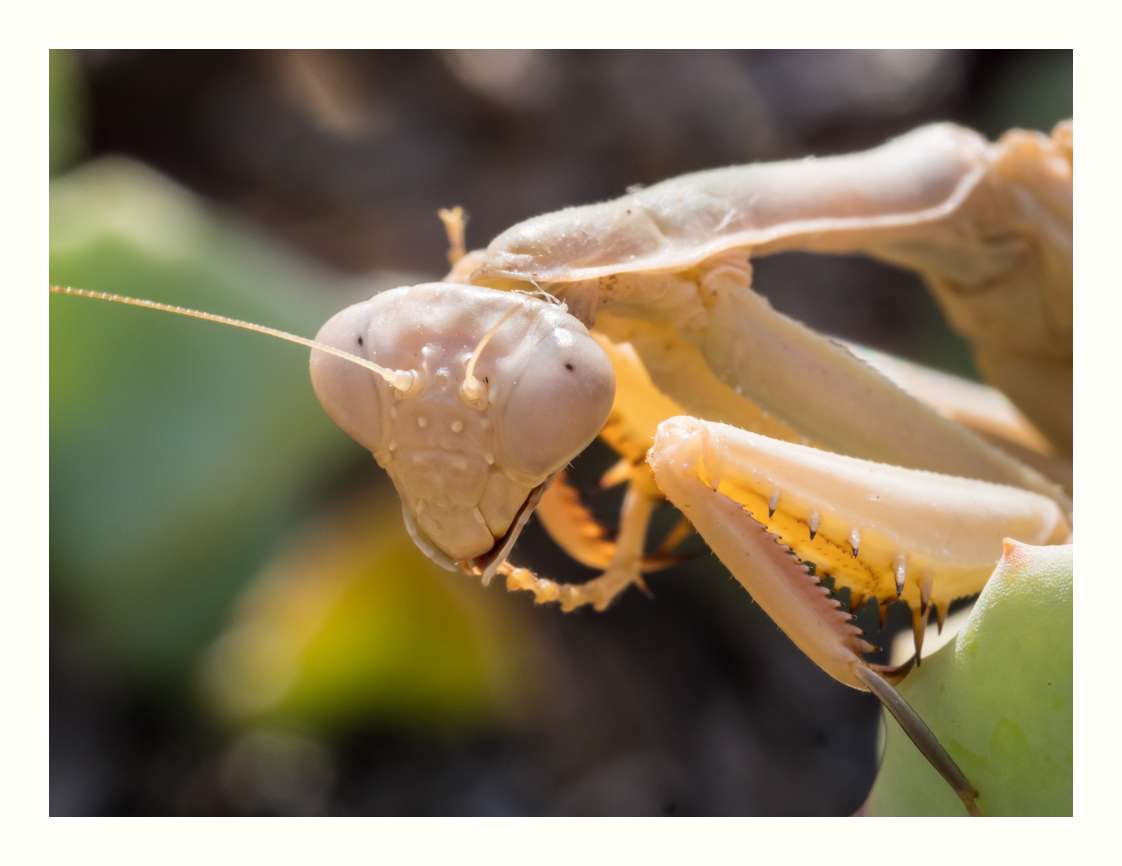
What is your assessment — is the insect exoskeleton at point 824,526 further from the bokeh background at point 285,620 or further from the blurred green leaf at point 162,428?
the blurred green leaf at point 162,428

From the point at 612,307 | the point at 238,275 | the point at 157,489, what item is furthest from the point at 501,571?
the point at 238,275

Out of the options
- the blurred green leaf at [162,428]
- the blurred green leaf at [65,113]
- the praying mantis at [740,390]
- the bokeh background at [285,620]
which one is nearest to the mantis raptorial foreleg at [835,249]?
the praying mantis at [740,390]

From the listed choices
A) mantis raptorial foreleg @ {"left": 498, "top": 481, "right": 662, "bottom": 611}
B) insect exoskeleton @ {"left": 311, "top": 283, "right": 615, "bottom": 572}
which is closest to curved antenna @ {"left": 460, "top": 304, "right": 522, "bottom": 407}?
insect exoskeleton @ {"left": 311, "top": 283, "right": 615, "bottom": 572}

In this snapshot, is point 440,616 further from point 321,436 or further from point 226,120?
point 226,120

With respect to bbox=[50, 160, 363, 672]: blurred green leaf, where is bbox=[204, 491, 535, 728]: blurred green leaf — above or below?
below

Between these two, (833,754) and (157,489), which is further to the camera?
(157,489)

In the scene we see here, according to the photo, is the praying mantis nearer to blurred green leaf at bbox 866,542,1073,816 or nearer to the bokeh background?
blurred green leaf at bbox 866,542,1073,816

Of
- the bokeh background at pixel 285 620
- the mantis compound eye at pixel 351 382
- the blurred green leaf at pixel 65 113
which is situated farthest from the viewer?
the blurred green leaf at pixel 65 113
